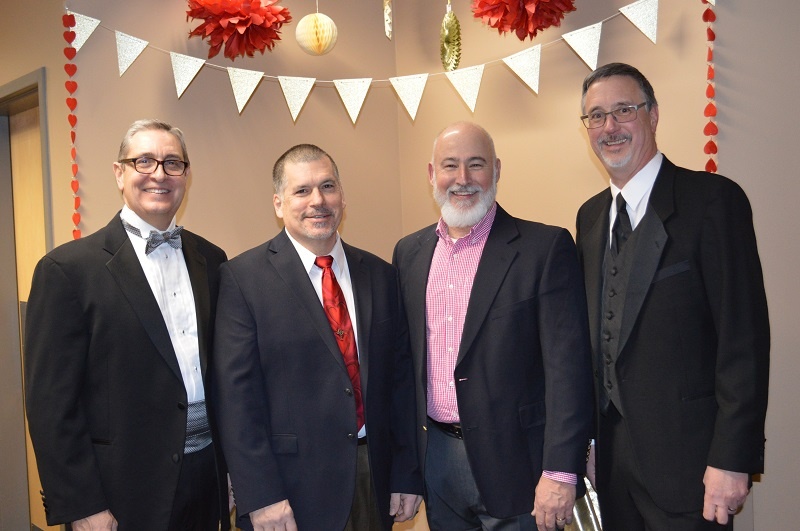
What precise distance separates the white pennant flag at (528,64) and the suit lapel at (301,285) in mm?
1602

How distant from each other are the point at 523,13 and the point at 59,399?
234 cm

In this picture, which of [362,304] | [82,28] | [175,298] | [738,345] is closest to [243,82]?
[82,28]

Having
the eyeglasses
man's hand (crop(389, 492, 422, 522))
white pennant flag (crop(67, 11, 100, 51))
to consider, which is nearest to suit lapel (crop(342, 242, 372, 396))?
man's hand (crop(389, 492, 422, 522))

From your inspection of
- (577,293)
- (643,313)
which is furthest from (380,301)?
(643,313)

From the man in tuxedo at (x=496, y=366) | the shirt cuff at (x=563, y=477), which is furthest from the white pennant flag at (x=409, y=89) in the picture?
the shirt cuff at (x=563, y=477)

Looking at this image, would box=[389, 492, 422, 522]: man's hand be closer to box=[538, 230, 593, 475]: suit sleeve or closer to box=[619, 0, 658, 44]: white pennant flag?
box=[538, 230, 593, 475]: suit sleeve

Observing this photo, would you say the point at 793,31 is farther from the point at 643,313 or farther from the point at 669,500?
the point at 669,500

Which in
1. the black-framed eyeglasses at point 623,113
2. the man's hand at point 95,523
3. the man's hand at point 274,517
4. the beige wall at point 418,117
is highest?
the beige wall at point 418,117

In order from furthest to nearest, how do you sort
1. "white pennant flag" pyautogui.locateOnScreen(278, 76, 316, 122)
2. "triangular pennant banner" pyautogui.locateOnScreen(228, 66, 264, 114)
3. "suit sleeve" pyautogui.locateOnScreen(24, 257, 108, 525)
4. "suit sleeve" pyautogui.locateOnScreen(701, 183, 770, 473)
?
"white pennant flag" pyautogui.locateOnScreen(278, 76, 316, 122), "triangular pennant banner" pyautogui.locateOnScreen(228, 66, 264, 114), "suit sleeve" pyautogui.locateOnScreen(24, 257, 108, 525), "suit sleeve" pyautogui.locateOnScreen(701, 183, 770, 473)

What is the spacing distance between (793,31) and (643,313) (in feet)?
4.25

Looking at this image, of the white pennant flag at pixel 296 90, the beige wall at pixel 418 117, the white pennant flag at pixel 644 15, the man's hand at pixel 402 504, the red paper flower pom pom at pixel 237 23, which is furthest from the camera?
the white pennant flag at pixel 296 90

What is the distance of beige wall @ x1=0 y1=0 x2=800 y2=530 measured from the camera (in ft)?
8.56

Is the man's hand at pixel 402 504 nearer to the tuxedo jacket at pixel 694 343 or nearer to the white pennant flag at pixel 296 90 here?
the tuxedo jacket at pixel 694 343

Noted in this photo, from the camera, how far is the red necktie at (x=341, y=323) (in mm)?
2186
